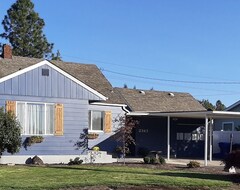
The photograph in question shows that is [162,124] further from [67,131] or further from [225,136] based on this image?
[67,131]

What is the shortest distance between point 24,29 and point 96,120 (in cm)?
2830

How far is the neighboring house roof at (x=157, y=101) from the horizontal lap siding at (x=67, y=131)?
21.8ft

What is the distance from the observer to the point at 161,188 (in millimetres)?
13367

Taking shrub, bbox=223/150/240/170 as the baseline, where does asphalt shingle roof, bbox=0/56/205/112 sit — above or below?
above

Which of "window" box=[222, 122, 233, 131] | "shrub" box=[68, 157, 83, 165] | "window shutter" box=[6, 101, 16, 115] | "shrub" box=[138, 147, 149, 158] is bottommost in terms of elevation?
"shrub" box=[138, 147, 149, 158]

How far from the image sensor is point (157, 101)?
105 feet

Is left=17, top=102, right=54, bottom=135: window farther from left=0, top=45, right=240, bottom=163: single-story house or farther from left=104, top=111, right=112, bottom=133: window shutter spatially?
left=104, top=111, right=112, bottom=133: window shutter

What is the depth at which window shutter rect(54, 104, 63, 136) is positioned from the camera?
70.9 ft

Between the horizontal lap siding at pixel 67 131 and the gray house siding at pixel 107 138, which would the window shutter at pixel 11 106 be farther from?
the gray house siding at pixel 107 138

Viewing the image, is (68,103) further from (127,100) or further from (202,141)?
(202,141)

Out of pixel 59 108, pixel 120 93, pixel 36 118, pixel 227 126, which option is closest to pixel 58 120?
pixel 59 108

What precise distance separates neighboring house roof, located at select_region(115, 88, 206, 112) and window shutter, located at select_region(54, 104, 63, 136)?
767cm

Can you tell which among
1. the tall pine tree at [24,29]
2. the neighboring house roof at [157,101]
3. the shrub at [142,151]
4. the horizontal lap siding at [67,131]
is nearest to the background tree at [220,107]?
the tall pine tree at [24,29]

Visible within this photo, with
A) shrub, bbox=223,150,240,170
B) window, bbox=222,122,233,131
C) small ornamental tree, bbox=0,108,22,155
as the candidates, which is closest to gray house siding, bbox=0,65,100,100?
small ornamental tree, bbox=0,108,22,155
